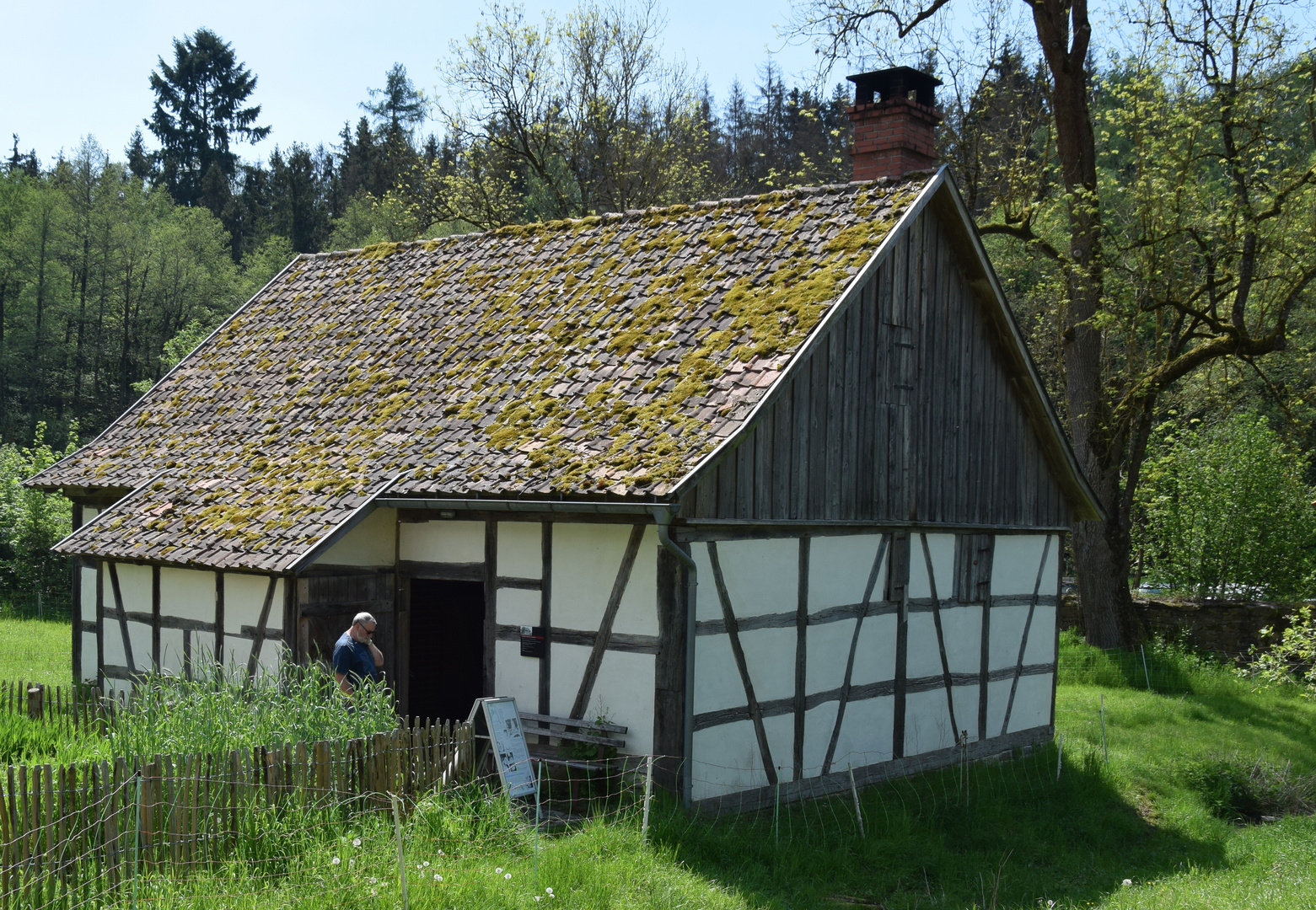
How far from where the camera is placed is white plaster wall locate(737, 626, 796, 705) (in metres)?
10.1

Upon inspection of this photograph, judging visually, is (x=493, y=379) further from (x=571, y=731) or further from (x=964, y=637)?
(x=964, y=637)

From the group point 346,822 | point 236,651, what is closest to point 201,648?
point 236,651

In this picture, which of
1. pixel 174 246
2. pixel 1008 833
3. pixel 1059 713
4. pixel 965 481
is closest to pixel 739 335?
pixel 965 481

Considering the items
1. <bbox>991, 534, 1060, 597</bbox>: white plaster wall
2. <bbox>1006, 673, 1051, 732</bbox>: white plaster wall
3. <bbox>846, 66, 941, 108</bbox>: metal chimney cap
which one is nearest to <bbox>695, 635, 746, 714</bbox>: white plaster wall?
<bbox>991, 534, 1060, 597</bbox>: white plaster wall

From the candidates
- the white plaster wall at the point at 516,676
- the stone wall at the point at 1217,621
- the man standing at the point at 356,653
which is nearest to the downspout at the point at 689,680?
the white plaster wall at the point at 516,676

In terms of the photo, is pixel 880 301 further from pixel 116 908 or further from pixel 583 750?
pixel 116 908

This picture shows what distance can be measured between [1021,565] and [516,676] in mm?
6844

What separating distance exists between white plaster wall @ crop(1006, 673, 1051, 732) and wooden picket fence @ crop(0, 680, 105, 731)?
1002 centimetres

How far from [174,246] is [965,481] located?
127ft

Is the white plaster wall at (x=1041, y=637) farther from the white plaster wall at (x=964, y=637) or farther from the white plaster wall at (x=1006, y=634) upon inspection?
the white plaster wall at (x=964, y=637)

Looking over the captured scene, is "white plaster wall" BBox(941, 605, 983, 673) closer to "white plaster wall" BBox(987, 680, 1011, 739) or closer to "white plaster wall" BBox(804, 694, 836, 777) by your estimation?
"white plaster wall" BBox(987, 680, 1011, 739)

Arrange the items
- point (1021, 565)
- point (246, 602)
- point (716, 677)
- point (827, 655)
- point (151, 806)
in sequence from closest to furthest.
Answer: point (151, 806)
point (716, 677)
point (827, 655)
point (246, 602)
point (1021, 565)

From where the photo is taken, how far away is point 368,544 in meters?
11.2

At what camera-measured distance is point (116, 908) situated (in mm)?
6441
